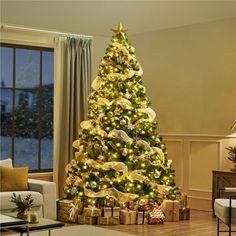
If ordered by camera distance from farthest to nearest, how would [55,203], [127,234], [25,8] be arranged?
[25,8] → [55,203] → [127,234]

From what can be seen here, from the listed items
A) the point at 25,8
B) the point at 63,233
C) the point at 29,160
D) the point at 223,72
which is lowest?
the point at 63,233

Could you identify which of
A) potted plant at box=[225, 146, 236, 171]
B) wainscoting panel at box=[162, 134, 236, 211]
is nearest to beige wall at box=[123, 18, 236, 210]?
wainscoting panel at box=[162, 134, 236, 211]

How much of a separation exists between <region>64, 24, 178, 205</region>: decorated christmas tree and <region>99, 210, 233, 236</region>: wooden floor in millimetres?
469

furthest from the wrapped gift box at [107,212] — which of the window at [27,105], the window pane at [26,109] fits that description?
the window pane at [26,109]

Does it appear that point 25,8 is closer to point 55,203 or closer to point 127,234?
point 55,203

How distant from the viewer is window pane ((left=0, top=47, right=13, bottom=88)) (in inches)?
421

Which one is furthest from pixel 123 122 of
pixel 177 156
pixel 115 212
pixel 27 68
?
pixel 27 68

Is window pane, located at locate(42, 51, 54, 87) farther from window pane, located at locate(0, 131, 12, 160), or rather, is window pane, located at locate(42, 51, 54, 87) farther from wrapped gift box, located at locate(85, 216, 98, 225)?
wrapped gift box, located at locate(85, 216, 98, 225)

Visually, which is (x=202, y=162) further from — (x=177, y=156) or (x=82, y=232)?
(x=82, y=232)

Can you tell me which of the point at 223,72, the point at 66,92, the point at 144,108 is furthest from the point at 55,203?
the point at 223,72

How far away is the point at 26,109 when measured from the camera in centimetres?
1089

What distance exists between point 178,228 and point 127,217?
29.3 inches

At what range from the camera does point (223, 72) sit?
9.70 m

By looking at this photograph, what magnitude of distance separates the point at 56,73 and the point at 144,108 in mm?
2422
